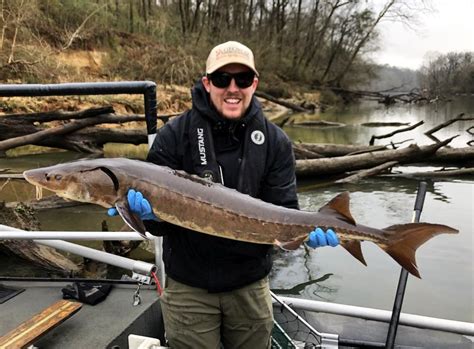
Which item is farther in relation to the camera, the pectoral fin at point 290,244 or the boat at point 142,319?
the boat at point 142,319

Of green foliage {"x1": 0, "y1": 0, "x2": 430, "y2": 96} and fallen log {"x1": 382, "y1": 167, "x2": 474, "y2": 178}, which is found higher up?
green foliage {"x1": 0, "y1": 0, "x2": 430, "y2": 96}

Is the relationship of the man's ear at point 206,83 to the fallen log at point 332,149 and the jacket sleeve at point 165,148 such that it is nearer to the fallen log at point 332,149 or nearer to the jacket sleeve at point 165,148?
the jacket sleeve at point 165,148

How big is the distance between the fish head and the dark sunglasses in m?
0.64

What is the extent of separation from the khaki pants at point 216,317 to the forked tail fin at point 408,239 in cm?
65

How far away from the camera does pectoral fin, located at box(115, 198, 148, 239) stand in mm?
1814

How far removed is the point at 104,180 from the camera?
6.21ft

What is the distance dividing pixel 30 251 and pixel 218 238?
2.76 metres

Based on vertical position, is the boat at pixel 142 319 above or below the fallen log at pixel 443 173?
above

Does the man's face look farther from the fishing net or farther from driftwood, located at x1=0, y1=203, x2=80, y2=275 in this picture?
driftwood, located at x1=0, y1=203, x2=80, y2=275

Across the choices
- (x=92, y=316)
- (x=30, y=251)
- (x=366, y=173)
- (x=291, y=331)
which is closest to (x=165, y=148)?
(x=92, y=316)

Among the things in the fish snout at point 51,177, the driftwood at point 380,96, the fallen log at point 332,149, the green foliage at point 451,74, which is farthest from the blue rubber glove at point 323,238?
the green foliage at point 451,74

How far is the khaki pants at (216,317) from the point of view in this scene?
2041 millimetres

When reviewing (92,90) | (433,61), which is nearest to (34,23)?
(92,90)

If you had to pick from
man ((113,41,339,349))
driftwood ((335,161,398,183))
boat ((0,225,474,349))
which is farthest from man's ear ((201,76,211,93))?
driftwood ((335,161,398,183))
